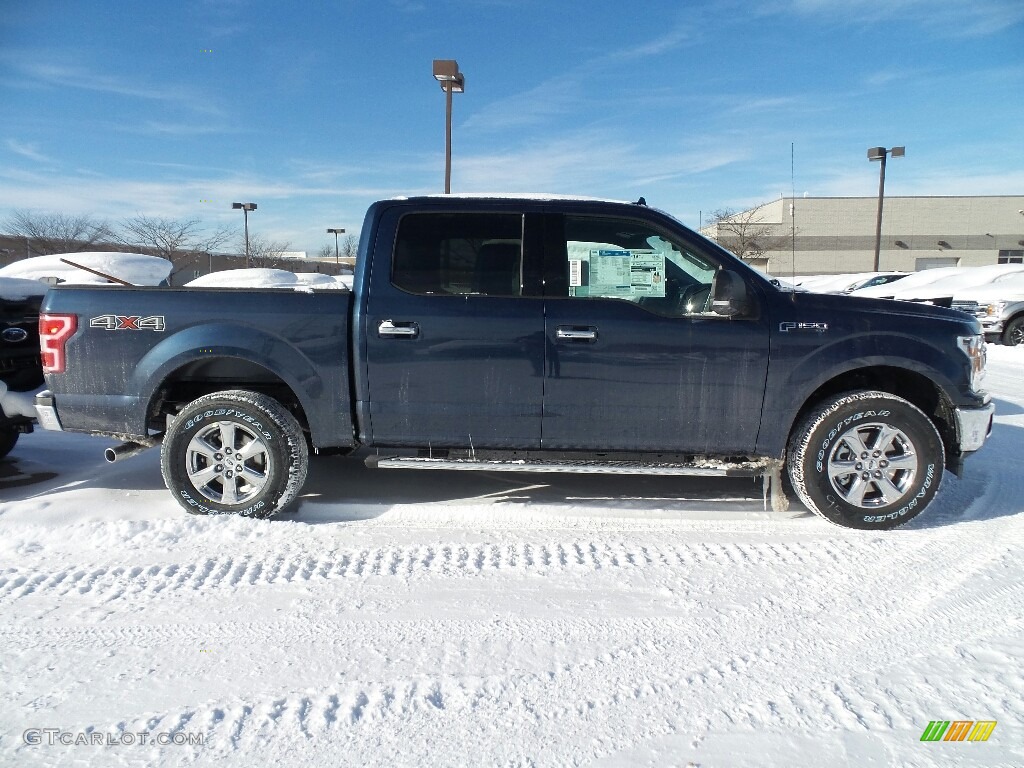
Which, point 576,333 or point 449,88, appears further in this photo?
point 449,88

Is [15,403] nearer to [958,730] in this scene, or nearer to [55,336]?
[55,336]

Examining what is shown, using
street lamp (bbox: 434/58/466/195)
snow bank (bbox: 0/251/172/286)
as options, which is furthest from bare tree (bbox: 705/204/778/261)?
snow bank (bbox: 0/251/172/286)

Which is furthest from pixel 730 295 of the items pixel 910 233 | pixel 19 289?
pixel 910 233

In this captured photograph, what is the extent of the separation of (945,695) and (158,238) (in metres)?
31.0

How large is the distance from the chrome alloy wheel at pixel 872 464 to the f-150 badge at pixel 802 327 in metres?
0.62

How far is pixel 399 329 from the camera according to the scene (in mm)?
3598

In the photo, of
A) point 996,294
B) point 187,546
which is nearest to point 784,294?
point 187,546

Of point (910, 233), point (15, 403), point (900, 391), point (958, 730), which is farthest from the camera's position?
point (910, 233)

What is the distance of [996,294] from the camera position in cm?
1368

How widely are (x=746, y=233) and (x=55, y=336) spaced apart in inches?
1604

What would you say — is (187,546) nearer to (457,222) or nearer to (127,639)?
(127,639)

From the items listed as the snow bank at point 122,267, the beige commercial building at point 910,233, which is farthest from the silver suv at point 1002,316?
the beige commercial building at point 910,233

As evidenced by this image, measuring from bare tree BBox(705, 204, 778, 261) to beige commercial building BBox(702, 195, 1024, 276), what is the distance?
7.66 meters

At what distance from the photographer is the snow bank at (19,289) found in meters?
4.77
